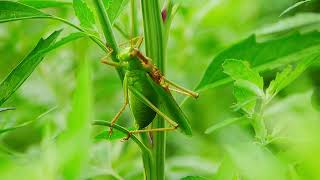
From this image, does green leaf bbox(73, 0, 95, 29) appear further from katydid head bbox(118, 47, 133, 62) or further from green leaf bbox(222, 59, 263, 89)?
green leaf bbox(222, 59, 263, 89)

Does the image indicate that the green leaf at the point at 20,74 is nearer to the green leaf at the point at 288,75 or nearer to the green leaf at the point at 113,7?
the green leaf at the point at 113,7

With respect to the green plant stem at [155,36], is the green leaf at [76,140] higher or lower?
lower

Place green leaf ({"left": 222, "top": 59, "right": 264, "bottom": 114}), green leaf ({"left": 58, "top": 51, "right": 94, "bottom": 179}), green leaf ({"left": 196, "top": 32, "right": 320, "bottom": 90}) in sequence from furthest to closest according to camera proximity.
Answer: green leaf ({"left": 196, "top": 32, "right": 320, "bottom": 90}) → green leaf ({"left": 222, "top": 59, "right": 264, "bottom": 114}) → green leaf ({"left": 58, "top": 51, "right": 94, "bottom": 179})

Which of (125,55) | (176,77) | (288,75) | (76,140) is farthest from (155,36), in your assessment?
(176,77)

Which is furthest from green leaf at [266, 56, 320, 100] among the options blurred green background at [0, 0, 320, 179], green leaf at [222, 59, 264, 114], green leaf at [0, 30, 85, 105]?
blurred green background at [0, 0, 320, 179]

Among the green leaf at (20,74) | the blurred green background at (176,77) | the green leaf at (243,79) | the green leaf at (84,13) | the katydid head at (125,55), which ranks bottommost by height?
the green leaf at (243,79)

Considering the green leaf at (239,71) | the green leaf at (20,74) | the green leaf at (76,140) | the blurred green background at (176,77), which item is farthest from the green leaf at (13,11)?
the blurred green background at (176,77)

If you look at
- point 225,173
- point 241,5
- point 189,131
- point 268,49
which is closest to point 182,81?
point 241,5
